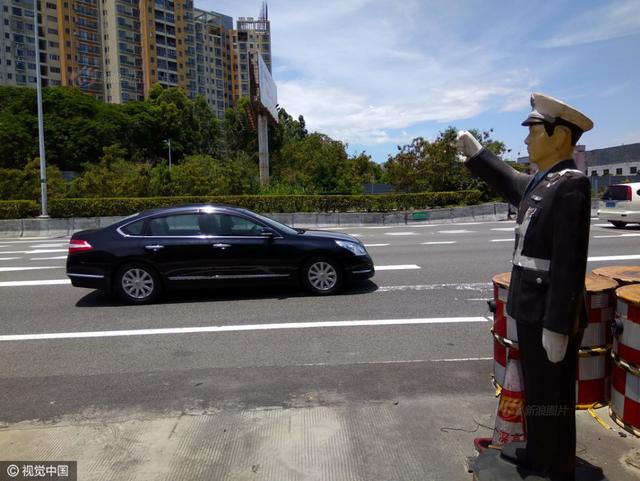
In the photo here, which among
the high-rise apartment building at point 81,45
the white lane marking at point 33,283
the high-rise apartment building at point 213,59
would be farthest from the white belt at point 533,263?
the high-rise apartment building at point 213,59

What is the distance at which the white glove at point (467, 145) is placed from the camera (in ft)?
9.71

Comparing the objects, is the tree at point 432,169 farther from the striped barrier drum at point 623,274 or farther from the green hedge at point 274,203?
the striped barrier drum at point 623,274

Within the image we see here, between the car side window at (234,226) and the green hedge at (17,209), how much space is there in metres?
16.8

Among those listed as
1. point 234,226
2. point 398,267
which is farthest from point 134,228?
point 398,267

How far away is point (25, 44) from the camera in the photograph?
9356 centimetres

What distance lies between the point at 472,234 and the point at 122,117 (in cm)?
6131

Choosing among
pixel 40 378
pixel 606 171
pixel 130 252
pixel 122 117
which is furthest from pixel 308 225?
pixel 606 171

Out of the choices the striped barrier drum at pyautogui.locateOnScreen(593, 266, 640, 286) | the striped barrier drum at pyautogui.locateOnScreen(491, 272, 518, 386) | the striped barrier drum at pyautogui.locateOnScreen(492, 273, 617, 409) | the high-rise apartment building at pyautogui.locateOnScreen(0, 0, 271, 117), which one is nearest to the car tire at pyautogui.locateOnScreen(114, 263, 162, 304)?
the striped barrier drum at pyautogui.locateOnScreen(491, 272, 518, 386)

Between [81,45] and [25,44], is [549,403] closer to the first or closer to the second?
[81,45]

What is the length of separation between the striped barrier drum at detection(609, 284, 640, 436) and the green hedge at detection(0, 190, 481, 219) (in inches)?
787

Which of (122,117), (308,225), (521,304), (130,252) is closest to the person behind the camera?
(521,304)

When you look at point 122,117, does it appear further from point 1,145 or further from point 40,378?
point 40,378

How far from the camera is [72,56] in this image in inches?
3570

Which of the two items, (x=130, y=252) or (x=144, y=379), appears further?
(x=130, y=252)
